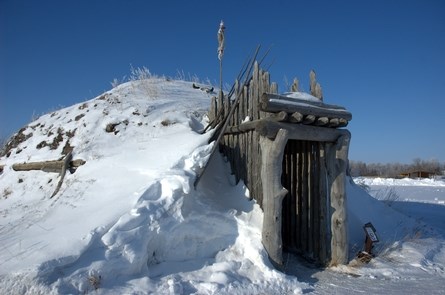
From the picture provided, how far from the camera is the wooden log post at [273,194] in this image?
4898mm

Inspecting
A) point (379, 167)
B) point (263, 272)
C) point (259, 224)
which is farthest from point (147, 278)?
point (379, 167)

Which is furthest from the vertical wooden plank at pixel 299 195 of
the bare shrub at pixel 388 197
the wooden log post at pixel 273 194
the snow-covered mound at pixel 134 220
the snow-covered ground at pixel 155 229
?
the bare shrub at pixel 388 197

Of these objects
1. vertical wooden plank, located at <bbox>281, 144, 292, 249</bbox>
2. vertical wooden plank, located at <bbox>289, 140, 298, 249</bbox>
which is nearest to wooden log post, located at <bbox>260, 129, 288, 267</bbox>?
vertical wooden plank, located at <bbox>289, 140, 298, 249</bbox>

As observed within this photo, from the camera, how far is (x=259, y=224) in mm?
5242

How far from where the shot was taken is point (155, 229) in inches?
176

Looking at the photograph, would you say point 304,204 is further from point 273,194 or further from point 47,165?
point 47,165

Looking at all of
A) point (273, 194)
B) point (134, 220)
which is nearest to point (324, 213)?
point (273, 194)

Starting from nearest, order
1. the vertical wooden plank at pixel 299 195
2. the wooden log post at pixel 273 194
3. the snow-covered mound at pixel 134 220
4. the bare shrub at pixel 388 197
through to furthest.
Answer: the snow-covered mound at pixel 134 220
the wooden log post at pixel 273 194
the vertical wooden plank at pixel 299 195
the bare shrub at pixel 388 197

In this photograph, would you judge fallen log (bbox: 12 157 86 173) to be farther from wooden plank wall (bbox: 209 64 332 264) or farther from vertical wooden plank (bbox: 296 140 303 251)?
vertical wooden plank (bbox: 296 140 303 251)

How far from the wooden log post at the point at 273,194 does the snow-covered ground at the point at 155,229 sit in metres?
0.24

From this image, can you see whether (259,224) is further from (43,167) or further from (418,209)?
(418,209)

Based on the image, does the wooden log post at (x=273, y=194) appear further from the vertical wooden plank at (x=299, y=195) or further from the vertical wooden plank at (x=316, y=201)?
the vertical wooden plank at (x=299, y=195)

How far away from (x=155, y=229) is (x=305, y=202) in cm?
286

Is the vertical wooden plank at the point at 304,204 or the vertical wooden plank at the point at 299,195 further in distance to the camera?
the vertical wooden plank at the point at 299,195
